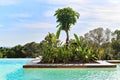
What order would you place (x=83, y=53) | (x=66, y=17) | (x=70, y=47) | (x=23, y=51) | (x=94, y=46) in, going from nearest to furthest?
1. (x=83, y=53)
2. (x=70, y=47)
3. (x=66, y=17)
4. (x=94, y=46)
5. (x=23, y=51)

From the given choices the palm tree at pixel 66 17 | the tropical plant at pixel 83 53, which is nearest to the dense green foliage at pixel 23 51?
the palm tree at pixel 66 17

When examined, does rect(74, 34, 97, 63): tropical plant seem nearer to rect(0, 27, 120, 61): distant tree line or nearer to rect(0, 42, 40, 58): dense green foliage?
rect(0, 27, 120, 61): distant tree line

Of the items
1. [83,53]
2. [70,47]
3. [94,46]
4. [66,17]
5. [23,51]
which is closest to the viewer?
[83,53]

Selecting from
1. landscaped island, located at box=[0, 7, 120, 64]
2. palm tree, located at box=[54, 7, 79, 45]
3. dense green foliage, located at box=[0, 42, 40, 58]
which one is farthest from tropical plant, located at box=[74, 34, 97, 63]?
dense green foliage, located at box=[0, 42, 40, 58]

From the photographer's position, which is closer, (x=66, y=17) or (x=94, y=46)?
(x=66, y=17)

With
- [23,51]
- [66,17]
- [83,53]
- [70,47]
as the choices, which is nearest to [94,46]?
[66,17]

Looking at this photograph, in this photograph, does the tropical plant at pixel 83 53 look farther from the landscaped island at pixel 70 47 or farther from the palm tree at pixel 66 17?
the palm tree at pixel 66 17

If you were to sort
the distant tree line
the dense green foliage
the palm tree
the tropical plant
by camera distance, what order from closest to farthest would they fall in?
the tropical plant, the distant tree line, the palm tree, the dense green foliage

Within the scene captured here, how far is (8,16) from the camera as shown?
25969 millimetres

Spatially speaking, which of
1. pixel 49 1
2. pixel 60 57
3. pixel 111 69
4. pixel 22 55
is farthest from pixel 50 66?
pixel 22 55

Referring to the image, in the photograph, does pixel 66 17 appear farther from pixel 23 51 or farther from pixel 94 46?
pixel 23 51

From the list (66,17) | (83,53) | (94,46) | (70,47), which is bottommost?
(83,53)

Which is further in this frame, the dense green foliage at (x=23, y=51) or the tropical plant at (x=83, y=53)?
the dense green foliage at (x=23, y=51)

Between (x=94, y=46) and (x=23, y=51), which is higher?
(x=94, y=46)
